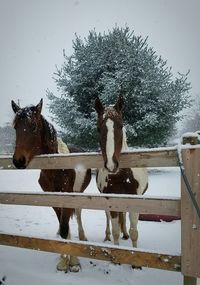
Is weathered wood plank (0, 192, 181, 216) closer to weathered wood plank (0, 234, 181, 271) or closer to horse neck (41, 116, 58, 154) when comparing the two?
weathered wood plank (0, 234, 181, 271)

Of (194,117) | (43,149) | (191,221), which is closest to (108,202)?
(191,221)

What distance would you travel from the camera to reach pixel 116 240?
4695 millimetres

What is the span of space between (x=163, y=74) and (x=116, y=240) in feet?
47.2

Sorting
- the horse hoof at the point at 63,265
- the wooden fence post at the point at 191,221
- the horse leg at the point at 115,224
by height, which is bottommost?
the horse hoof at the point at 63,265

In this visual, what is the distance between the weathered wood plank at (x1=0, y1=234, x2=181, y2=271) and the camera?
8.64 ft

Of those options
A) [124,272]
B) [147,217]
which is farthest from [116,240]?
[147,217]

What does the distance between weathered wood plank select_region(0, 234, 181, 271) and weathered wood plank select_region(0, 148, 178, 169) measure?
2.61 ft

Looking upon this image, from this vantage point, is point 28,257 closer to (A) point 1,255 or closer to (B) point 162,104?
(A) point 1,255

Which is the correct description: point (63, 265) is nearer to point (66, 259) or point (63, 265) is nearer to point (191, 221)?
point (66, 259)

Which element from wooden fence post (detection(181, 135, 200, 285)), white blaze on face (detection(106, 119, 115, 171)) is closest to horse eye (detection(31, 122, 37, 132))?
white blaze on face (detection(106, 119, 115, 171))

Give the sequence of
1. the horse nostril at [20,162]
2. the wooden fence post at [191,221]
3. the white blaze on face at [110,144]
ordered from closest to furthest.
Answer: the wooden fence post at [191,221] → the white blaze on face at [110,144] → the horse nostril at [20,162]

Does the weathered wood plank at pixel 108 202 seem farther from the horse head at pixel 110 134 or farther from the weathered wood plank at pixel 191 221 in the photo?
the horse head at pixel 110 134

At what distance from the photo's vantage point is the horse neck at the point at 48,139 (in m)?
4.38

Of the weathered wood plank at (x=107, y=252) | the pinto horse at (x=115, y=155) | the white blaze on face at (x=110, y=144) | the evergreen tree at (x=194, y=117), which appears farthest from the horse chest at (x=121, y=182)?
the evergreen tree at (x=194, y=117)
